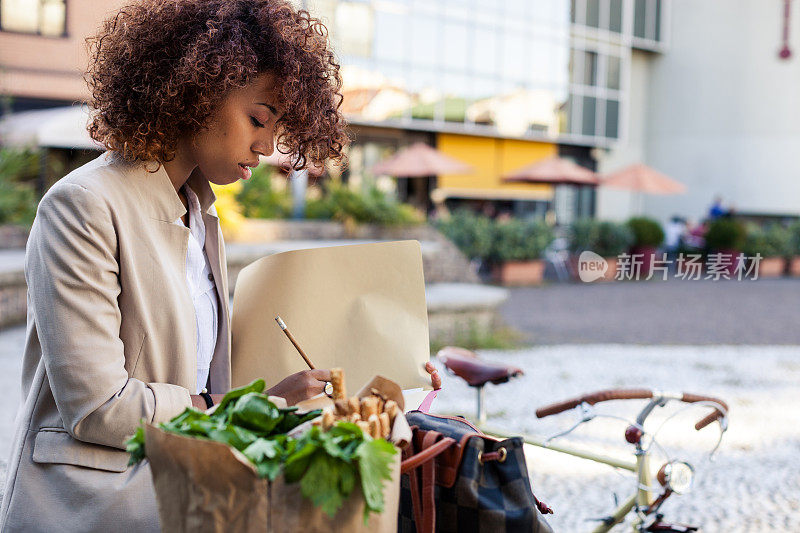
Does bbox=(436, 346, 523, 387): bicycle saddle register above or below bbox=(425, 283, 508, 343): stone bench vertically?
above

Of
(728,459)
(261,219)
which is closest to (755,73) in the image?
(261,219)

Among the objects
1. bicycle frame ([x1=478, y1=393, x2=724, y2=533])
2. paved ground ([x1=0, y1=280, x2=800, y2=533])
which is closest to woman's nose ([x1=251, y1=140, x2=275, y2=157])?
paved ground ([x1=0, y1=280, x2=800, y2=533])

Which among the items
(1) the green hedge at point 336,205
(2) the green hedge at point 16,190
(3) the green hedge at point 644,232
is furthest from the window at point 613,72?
(2) the green hedge at point 16,190

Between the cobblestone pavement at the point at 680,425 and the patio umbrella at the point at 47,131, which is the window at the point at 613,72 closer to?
the patio umbrella at the point at 47,131

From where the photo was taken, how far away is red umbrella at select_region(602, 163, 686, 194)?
17.7m

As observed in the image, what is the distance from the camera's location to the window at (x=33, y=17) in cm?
1064

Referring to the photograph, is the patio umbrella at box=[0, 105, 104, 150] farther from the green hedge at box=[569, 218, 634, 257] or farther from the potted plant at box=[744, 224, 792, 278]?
the potted plant at box=[744, 224, 792, 278]

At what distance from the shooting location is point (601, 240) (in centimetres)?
1641

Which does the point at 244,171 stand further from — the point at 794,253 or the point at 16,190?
the point at 794,253

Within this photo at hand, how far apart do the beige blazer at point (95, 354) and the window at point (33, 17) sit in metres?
10.00

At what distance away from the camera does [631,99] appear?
2752 cm

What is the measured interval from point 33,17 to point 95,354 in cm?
1192

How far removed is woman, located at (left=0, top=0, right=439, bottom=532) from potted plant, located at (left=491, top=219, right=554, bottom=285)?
1282 centimetres

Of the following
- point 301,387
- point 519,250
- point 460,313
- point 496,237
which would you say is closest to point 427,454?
point 301,387
